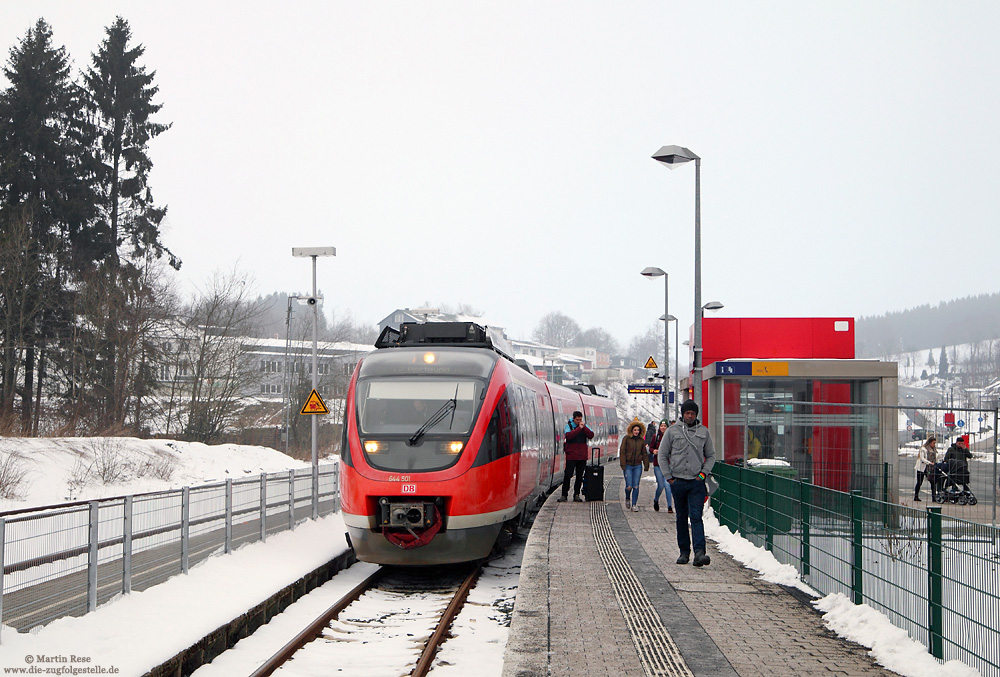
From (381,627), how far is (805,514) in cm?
440

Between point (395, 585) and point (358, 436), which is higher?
point (358, 436)

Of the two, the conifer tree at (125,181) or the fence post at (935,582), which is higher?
the conifer tree at (125,181)

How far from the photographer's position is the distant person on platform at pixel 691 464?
11.0 meters

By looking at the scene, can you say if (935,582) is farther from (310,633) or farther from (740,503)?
(740,503)

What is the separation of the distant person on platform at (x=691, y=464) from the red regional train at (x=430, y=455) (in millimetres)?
2487

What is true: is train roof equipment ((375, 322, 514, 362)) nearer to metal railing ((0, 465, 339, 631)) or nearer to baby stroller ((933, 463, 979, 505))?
metal railing ((0, 465, 339, 631))

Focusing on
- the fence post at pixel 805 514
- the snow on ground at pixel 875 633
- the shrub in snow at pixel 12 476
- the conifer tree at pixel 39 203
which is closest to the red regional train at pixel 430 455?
the snow on ground at pixel 875 633

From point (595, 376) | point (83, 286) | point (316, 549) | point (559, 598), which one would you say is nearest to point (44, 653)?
point (559, 598)

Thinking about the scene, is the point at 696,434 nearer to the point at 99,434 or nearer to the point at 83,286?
the point at 99,434

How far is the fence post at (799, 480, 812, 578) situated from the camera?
32.1 feet

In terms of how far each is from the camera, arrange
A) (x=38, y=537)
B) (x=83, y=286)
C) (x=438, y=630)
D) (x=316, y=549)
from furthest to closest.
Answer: (x=83, y=286) < (x=316, y=549) < (x=438, y=630) < (x=38, y=537)

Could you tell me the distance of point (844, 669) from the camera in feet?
21.2

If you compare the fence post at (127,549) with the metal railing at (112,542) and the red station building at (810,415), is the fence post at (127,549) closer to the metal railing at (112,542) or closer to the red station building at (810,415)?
the metal railing at (112,542)

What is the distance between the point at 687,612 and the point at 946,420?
8227 mm
